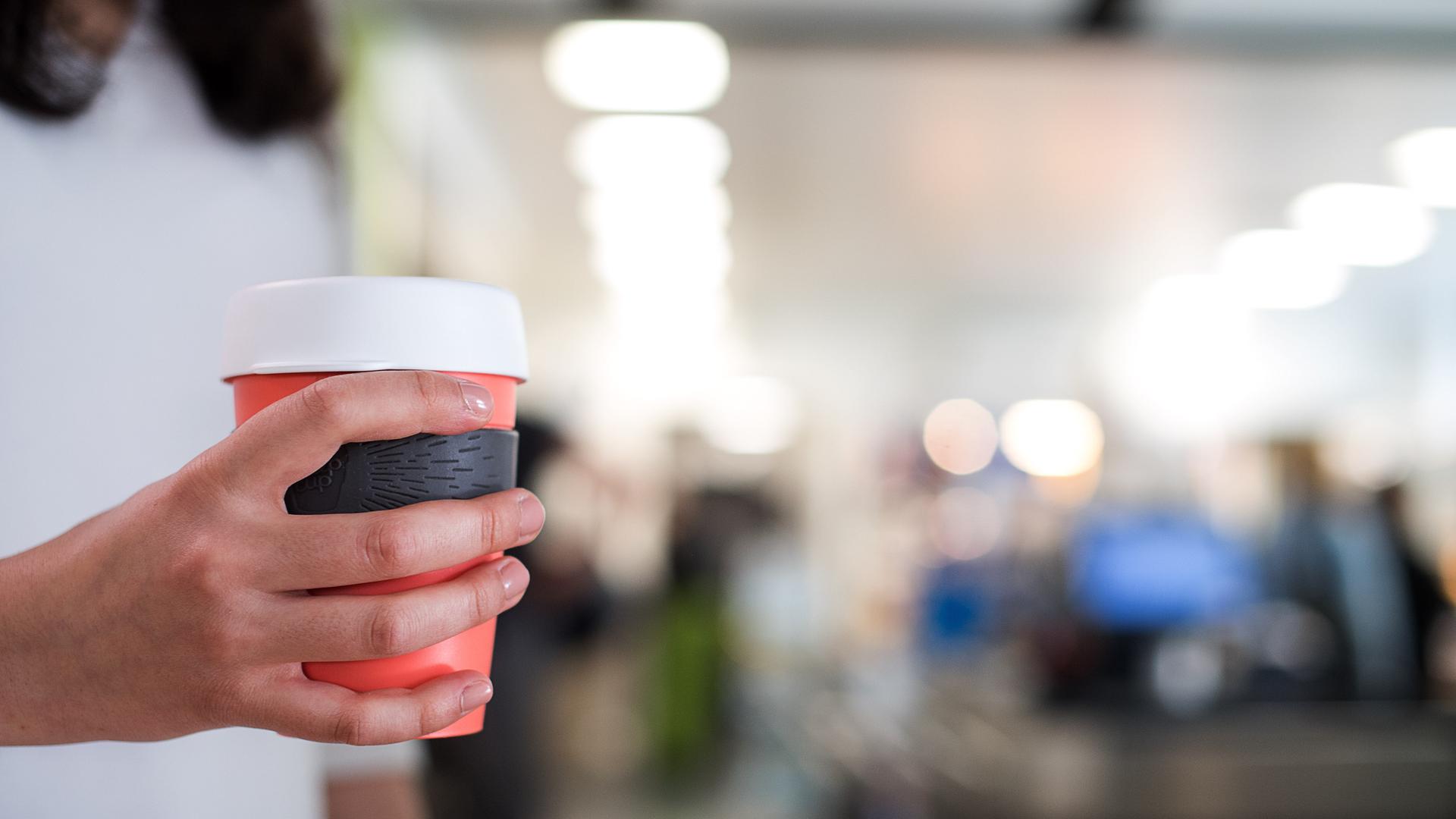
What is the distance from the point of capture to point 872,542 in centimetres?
1113

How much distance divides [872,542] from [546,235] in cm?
566

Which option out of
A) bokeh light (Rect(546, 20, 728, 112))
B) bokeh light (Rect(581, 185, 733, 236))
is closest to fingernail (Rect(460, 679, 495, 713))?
bokeh light (Rect(546, 20, 728, 112))

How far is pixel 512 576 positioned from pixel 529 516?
2cm

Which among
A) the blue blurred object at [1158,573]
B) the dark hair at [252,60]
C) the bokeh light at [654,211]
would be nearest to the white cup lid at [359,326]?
the dark hair at [252,60]

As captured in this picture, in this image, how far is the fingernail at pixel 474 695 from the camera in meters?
0.36

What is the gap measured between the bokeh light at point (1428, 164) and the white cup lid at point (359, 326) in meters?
5.63

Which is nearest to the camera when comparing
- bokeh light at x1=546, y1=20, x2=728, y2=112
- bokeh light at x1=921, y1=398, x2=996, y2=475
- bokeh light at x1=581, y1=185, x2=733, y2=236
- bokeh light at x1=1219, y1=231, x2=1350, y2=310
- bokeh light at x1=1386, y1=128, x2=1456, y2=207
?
bokeh light at x1=546, y1=20, x2=728, y2=112

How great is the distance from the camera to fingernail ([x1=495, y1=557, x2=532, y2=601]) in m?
0.37

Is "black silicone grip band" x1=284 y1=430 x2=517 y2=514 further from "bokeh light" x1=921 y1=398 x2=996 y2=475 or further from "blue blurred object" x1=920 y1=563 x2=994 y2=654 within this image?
"bokeh light" x1=921 y1=398 x2=996 y2=475

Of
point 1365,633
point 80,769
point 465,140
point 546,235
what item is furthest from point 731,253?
point 80,769

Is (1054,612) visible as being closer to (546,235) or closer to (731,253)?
(731,253)

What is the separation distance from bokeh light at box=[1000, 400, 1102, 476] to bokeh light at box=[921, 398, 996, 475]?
0.18 meters

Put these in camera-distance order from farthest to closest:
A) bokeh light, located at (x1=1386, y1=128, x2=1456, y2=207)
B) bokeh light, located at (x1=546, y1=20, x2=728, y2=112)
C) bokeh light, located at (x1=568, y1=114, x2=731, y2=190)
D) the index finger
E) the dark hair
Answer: bokeh light, located at (x1=1386, y1=128, x2=1456, y2=207) → bokeh light, located at (x1=568, y1=114, x2=731, y2=190) → bokeh light, located at (x1=546, y1=20, x2=728, y2=112) → the dark hair → the index finger

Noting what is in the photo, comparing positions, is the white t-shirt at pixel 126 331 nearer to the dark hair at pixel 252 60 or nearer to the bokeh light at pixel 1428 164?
the dark hair at pixel 252 60
